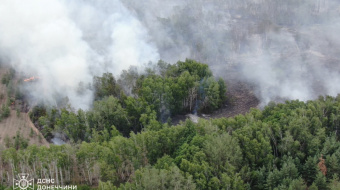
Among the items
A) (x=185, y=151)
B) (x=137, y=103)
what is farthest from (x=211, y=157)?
(x=137, y=103)

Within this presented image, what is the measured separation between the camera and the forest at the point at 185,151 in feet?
134

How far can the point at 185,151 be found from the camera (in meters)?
44.8

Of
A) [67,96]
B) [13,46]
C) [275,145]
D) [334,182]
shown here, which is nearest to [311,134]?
[275,145]

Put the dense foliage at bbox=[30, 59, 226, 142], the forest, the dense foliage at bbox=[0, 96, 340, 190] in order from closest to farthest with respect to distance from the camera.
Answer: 1. the dense foliage at bbox=[0, 96, 340, 190]
2. the forest
3. the dense foliage at bbox=[30, 59, 226, 142]

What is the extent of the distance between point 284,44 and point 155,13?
33.9 metres

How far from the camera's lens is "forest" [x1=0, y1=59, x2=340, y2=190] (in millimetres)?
40719

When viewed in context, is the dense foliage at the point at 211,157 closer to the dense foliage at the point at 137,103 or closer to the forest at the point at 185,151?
the forest at the point at 185,151

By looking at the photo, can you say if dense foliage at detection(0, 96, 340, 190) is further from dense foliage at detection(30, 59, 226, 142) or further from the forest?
dense foliage at detection(30, 59, 226, 142)

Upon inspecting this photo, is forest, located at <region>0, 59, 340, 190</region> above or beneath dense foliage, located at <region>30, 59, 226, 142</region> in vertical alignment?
beneath

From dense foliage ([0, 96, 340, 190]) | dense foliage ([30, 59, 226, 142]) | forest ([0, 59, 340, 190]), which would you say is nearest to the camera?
dense foliage ([0, 96, 340, 190])

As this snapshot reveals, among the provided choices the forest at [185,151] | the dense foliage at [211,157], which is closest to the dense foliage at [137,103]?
the forest at [185,151]

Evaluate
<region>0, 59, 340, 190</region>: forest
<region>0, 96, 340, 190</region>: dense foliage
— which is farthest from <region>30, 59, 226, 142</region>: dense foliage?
<region>0, 96, 340, 190</region>: dense foliage

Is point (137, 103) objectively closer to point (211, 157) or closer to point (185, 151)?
point (185, 151)

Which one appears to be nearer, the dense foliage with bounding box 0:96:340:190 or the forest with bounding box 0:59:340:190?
the dense foliage with bounding box 0:96:340:190
